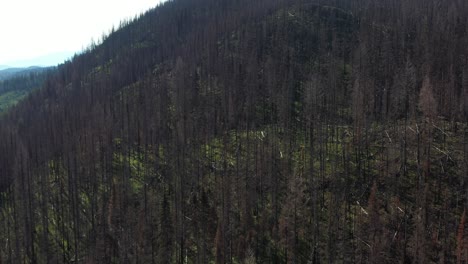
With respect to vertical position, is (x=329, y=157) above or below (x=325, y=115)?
below

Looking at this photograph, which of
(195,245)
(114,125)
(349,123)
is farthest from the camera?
(114,125)

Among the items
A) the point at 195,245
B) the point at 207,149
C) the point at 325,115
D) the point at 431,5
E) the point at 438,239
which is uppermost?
the point at 431,5

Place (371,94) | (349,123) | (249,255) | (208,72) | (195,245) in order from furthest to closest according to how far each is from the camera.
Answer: (208,72)
(349,123)
(371,94)
(195,245)
(249,255)

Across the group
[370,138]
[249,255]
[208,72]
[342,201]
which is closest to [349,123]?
[370,138]

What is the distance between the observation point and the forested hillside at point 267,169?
7588cm

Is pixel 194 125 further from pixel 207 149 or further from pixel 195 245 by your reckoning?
pixel 195 245

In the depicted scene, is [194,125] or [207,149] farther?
[194,125]

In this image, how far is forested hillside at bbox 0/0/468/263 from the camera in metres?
75.9

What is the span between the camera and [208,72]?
583 feet

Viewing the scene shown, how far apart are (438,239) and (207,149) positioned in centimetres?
7173

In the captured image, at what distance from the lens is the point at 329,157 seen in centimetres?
10175

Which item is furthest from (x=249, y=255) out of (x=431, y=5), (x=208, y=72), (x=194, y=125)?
(x=431, y=5)

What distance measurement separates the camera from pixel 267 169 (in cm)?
9525

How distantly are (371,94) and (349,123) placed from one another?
13420 millimetres
